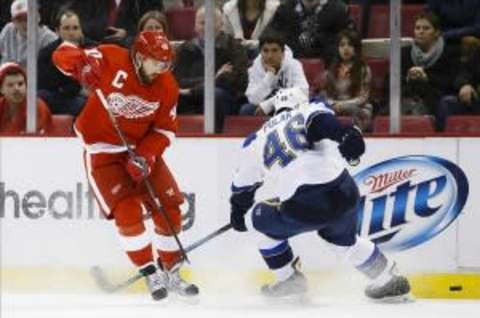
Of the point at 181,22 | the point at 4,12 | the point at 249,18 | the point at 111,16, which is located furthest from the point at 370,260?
the point at 4,12

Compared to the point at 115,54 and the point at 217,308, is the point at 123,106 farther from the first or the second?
the point at 217,308

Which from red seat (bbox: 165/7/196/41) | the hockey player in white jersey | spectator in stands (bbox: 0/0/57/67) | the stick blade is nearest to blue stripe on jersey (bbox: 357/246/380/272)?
the hockey player in white jersey

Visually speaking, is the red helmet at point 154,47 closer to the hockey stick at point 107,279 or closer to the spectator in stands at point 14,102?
the hockey stick at point 107,279

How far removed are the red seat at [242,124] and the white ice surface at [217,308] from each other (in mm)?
803

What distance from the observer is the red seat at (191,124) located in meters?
7.33

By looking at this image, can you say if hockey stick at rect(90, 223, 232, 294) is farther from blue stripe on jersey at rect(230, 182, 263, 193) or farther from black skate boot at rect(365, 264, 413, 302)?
black skate boot at rect(365, 264, 413, 302)

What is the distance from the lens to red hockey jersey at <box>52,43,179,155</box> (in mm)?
6668

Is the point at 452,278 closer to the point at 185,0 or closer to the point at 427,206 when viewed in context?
the point at 427,206

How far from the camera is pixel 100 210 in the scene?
7.32 m

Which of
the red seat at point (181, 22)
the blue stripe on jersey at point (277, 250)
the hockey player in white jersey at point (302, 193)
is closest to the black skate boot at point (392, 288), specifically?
the hockey player in white jersey at point (302, 193)

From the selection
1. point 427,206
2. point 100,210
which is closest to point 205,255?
point 100,210

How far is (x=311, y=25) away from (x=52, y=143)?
1.39m

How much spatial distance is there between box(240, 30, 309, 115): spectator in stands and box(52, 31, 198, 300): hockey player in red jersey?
69 centimetres

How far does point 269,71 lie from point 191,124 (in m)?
0.46
